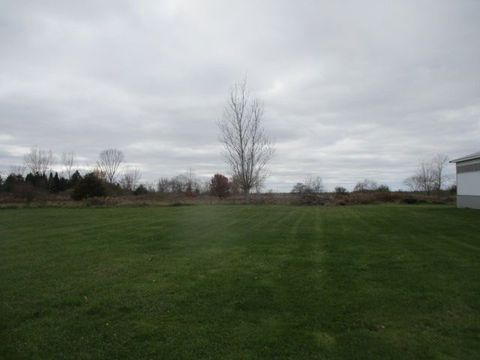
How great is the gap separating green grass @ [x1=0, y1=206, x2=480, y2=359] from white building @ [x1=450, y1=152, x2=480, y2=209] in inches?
514

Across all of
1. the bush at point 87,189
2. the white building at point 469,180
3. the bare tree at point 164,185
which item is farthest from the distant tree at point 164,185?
the white building at point 469,180

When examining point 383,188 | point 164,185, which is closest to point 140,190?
point 164,185

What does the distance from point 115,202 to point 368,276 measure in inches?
1067

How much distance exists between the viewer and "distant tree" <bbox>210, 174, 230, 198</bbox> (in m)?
46.6

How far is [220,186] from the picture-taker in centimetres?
4859

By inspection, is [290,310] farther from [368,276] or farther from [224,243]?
[224,243]

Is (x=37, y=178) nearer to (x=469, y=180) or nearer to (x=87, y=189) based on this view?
(x=87, y=189)

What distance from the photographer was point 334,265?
6.73m

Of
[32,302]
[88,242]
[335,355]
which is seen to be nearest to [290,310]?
[335,355]

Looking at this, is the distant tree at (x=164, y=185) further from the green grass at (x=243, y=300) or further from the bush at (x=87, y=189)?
the green grass at (x=243, y=300)

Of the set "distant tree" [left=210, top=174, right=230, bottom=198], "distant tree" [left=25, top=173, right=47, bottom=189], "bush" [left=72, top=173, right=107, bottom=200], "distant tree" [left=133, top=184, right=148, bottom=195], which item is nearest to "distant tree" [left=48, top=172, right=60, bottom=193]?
"distant tree" [left=25, top=173, right=47, bottom=189]

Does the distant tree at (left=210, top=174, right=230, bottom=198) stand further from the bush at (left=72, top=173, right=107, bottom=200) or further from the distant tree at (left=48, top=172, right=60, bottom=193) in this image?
the distant tree at (left=48, top=172, right=60, bottom=193)

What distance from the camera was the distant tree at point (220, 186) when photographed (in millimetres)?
46644

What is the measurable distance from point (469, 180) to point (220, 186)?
32121 millimetres
